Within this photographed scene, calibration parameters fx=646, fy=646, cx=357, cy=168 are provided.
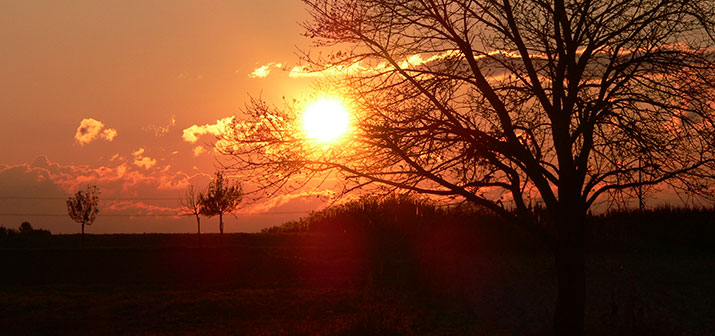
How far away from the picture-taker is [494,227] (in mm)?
28766

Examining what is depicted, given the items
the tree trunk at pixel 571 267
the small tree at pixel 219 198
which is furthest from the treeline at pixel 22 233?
the tree trunk at pixel 571 267

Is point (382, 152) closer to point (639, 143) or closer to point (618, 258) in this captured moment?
point (639, 143)

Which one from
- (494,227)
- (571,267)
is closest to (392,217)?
(494,227)

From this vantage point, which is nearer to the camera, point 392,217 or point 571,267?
point 571,267

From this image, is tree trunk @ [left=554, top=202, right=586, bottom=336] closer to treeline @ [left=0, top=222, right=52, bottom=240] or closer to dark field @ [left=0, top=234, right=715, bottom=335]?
dark field @ [left=0, top=234, right=715, bottom=335]

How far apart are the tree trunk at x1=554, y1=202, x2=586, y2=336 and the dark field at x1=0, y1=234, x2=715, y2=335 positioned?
194 cm

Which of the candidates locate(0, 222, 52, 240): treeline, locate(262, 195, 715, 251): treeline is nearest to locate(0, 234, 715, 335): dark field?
locate(262, 195, 715, 251): treeline

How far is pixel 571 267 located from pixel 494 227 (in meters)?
16.2

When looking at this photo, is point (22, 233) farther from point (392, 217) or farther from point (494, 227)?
point (494, 227)

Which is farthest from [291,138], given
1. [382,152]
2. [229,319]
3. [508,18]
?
[229,319]

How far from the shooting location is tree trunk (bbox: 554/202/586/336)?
494 inches

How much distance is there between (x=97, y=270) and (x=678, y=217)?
28.1 meters

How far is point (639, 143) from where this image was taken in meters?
12.1

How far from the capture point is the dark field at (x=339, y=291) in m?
15.3
